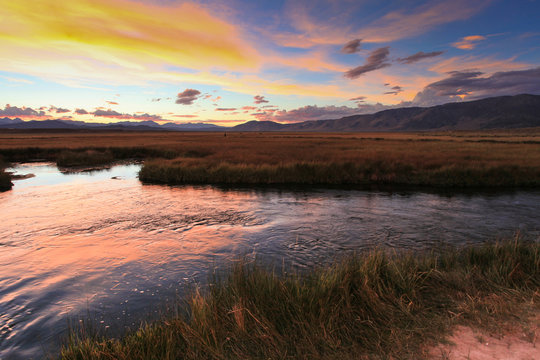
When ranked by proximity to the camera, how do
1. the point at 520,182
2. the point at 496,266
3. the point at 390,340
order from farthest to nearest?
the point at 520,182 → the point at 496,266 → the point at 390,340

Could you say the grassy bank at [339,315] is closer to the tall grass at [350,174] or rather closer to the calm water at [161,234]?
the calm water at [161,234]

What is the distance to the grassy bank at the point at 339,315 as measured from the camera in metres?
4.50

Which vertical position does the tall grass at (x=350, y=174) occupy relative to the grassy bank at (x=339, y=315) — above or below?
below

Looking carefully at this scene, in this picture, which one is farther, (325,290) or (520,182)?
(520,182)

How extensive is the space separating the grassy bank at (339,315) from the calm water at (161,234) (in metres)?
2.55

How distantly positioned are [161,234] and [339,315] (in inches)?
389

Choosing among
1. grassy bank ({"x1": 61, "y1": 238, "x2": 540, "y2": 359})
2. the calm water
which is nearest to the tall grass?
the calm water

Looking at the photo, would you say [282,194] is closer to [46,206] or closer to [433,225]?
[433,225]

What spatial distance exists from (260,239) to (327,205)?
7.11 metres

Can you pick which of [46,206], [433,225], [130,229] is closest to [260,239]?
[130,229]

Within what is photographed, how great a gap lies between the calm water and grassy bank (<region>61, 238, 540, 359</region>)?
2.55 m

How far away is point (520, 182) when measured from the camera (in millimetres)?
23516

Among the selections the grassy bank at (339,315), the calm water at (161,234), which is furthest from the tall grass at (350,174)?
the grassy bank at (339,315)

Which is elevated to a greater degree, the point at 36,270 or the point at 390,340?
the point at 390,340
